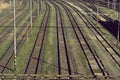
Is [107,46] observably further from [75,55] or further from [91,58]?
[91,58]

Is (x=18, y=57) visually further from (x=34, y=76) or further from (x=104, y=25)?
(x=104, y=25)

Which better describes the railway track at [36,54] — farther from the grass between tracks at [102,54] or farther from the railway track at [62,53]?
the grass between tracks at [102,54]

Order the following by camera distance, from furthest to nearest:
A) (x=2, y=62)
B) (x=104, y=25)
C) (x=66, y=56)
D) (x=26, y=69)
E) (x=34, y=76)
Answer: (x=104, y=25) < (x=66, y=56) < (x=2, y=62) < (x=26, y=69) < (x=34, y=76)

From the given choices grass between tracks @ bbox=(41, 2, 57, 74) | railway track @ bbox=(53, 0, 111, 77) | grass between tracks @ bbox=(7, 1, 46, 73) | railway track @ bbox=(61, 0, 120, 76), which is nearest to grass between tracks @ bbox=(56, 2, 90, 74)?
railway track @ bbox=(53, 0, 111, 77)

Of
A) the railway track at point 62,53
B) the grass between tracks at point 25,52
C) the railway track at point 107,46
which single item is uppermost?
the grass between tracks at point 25,52

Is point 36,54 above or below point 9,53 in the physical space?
below

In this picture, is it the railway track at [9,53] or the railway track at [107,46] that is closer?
the railway track at [9,53]

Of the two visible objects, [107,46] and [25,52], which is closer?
[25,52]

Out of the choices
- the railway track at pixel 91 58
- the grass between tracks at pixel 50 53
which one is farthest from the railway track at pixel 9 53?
the railway track at pixel 91 58

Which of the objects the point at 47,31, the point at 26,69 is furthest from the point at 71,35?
the point at 26,69

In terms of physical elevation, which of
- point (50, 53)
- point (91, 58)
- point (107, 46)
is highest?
point (50, 53)

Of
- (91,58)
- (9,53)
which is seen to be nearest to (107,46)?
(91,58)
